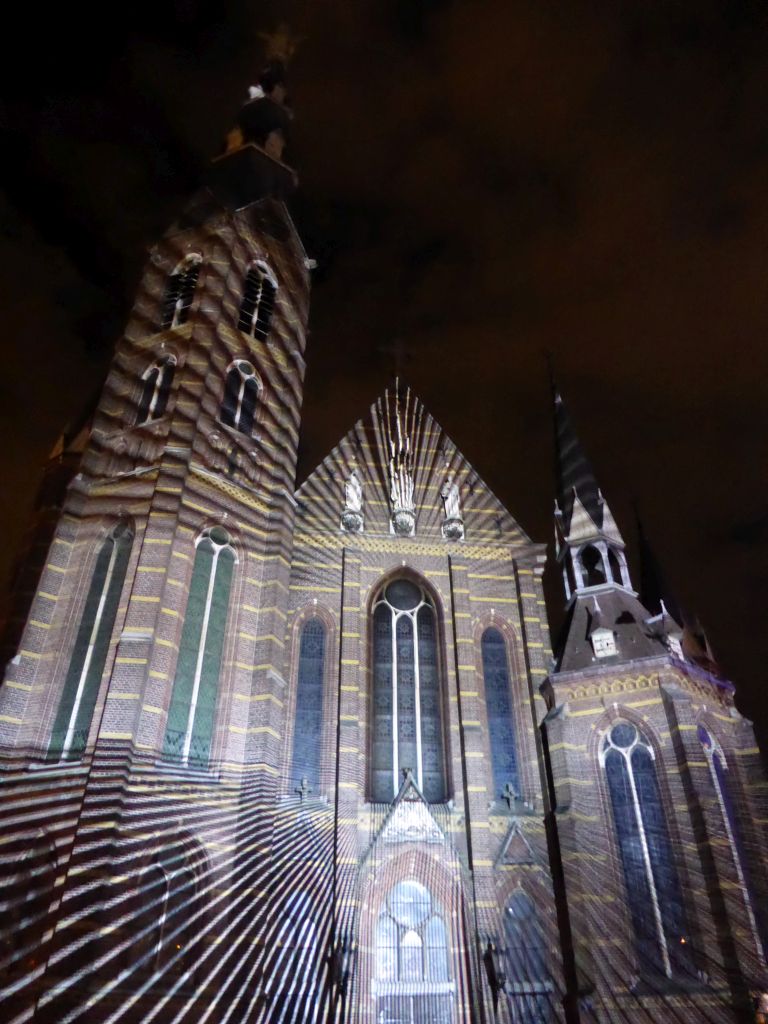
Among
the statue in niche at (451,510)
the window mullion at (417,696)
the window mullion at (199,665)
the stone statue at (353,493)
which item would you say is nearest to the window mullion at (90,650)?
the window mullion at (199,665)

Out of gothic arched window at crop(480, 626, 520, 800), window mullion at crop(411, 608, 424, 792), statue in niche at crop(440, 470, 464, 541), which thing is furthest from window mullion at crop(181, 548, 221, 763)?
gothic arched window at crop(480, 626, 520, 800)

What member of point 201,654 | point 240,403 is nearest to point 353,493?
point 240,403

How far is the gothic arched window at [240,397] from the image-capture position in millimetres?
22719

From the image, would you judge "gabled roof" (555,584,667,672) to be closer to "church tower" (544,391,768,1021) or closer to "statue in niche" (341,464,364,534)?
"church tower" (544,391,768,1021)

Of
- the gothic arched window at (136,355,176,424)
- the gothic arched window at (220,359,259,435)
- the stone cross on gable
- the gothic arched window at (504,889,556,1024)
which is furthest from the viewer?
the gothic arched window at (220,359,259,435)

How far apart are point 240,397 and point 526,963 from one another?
55.7 ft

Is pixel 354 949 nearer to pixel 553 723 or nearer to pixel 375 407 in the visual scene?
pixel 553 723

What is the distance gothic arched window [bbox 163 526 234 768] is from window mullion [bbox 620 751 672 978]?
10.3 m

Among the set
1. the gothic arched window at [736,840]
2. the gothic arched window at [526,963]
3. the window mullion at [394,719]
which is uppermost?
the window mullion at [394,719]

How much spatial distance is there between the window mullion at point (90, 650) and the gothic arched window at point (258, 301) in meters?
9.29

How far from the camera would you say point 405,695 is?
68.2ft

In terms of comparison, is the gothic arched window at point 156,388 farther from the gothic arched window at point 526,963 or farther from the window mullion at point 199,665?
the gothic arched window at point 526,963

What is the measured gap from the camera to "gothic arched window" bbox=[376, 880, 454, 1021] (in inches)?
634

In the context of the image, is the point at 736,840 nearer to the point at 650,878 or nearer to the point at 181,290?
the point at 650,878
